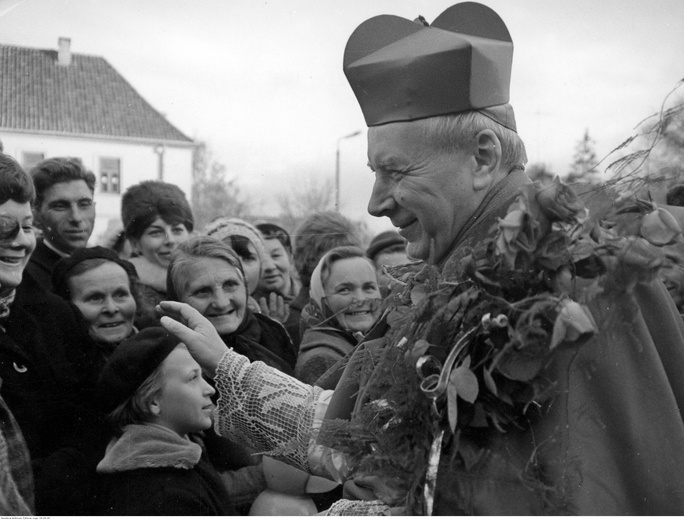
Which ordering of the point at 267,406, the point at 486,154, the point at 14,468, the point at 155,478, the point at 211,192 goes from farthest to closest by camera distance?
the point at 211,192
the point at 155,478
the point at 14,468
the point at 267,406
the point at 486,154

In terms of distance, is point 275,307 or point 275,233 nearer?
point 275,307

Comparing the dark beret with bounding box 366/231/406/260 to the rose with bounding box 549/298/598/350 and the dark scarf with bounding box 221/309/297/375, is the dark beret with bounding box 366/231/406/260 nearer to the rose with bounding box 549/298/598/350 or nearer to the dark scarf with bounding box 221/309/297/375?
the dark scarf with bounding box 221/309/297/375

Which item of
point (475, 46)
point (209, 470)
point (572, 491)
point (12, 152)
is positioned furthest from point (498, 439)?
point (12, 152)

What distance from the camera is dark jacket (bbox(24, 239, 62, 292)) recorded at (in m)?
3.08

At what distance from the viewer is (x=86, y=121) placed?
3.30 meters

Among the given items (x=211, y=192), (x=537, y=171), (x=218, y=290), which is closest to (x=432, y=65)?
(x=537, y=171)

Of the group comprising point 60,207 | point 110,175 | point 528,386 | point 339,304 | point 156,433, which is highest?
point 110,175

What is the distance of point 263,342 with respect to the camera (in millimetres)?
3289

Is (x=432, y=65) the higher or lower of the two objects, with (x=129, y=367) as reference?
higher

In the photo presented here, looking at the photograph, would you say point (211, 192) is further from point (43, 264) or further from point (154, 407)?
point (154, 407)

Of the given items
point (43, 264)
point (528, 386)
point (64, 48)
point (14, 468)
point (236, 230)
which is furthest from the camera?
point (236, 230)

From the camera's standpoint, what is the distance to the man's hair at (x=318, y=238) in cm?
392

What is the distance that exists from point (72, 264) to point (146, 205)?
1.50ft

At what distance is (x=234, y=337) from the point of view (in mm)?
3127
